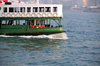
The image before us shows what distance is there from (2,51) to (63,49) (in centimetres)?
682

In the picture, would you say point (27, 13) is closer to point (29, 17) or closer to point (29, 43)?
point (29, 17)

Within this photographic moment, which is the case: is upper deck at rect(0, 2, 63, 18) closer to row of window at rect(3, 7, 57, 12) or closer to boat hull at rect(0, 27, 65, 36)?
row of window at rect(3, 7, 57, 12)

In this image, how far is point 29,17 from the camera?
1863 inches

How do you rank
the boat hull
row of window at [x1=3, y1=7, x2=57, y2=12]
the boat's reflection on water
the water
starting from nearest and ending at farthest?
the water, the boat's reflection on water, the boat hull, row of window at [x1=3, y1=7, x2=57, y2=12]

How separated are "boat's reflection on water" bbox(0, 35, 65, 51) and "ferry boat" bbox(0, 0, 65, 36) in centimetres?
109

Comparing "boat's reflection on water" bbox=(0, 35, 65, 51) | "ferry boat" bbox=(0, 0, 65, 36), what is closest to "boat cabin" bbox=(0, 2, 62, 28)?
"ferry boat" bbox=(0, 0, 65, 36)

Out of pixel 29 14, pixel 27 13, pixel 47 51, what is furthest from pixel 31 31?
pixel 47 51

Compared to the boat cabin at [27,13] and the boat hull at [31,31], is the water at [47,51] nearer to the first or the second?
the boat hull at [31,31]

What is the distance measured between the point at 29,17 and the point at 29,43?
235 inches

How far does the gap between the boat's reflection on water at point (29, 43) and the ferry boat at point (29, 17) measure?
43.0 inches

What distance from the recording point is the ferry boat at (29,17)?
47000mm

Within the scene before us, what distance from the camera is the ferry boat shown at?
47.0 m

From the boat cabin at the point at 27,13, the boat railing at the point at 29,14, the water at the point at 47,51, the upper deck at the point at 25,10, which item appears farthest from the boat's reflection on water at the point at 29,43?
the upper deck at the point at 25,10

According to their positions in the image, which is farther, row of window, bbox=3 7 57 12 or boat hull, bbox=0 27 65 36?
row of window, bbox=3 7 57 12
